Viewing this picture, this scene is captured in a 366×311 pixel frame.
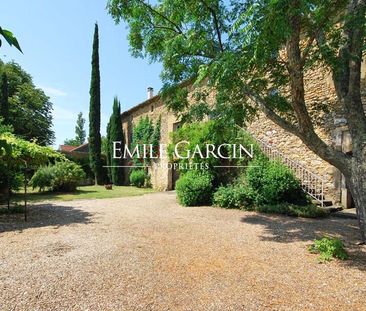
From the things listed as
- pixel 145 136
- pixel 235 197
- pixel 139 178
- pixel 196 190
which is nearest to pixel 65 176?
pixel 139 178

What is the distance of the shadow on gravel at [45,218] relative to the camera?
6.76 metres

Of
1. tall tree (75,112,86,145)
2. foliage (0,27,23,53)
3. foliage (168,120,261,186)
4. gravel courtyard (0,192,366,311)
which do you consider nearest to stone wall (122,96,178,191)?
foliage (168,120,261,186)

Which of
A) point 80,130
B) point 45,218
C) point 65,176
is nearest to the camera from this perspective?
point 45,218

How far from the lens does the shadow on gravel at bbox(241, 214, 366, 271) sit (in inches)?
188

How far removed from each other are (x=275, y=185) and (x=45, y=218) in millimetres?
6585

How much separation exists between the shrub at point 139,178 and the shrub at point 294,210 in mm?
10964

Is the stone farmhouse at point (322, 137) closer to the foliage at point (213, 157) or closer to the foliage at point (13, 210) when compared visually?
the foliage at point (213, 157)

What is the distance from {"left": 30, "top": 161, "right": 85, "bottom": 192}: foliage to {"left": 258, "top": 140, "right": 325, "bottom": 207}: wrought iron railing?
32.7ft

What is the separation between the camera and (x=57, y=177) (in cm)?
1462

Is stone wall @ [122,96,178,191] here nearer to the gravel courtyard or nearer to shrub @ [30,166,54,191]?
shrub @ [30,166,54,191]

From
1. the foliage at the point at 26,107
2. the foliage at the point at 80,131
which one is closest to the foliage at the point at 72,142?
the foliage at the point at 80,131

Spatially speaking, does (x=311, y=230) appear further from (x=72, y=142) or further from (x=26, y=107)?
(x=72, y=142)

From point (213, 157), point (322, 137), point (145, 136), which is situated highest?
point (145, 136)

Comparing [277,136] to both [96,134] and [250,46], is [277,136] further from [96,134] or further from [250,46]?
[96,134]
